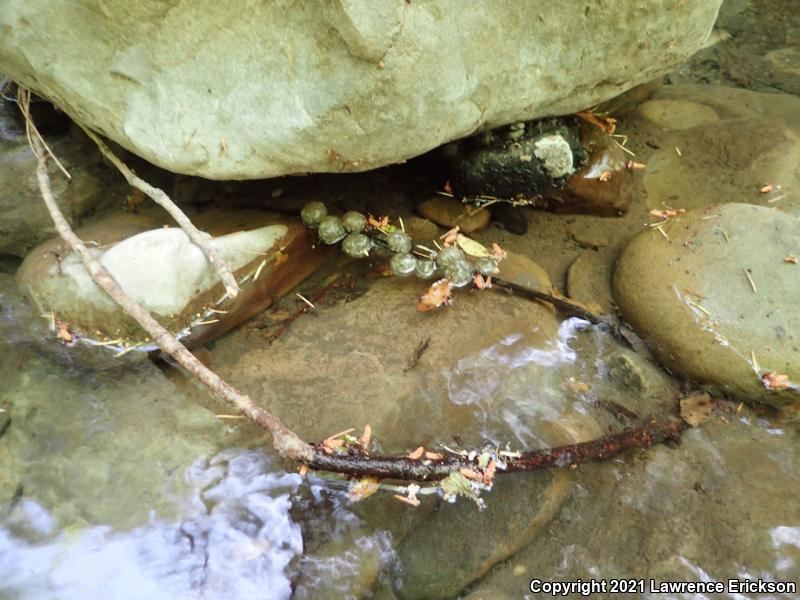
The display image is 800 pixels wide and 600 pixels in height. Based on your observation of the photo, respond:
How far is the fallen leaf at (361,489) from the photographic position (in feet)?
9.99

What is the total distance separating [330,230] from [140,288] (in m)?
1.41

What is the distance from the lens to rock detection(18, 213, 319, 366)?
3416 millimetres

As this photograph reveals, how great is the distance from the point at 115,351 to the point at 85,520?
107 cm

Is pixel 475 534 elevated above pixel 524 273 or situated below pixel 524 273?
below

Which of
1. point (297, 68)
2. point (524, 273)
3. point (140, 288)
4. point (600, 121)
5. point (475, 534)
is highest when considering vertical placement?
point (297, 68)

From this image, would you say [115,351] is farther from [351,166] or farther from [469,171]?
[469,171]

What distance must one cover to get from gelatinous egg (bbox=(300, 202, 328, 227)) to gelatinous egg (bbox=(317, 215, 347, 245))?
1.5 inches

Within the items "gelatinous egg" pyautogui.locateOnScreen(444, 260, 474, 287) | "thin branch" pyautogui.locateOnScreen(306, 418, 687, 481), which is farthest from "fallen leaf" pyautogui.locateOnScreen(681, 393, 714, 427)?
"gelatinous egg" pyautogui.locateOnScreen(444, 260, 474, 287)

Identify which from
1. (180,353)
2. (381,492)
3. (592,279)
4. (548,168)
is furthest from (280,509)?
(548,168)

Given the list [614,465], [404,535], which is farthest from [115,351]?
[614,465]

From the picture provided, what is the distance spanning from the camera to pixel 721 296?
12.3 feet

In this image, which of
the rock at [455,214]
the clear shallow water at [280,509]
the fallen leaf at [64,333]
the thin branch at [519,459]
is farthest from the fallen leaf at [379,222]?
the fallen leaf at [64,333]

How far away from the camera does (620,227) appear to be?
15.5 feet

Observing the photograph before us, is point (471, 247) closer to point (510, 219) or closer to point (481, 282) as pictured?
point (481, 282)
